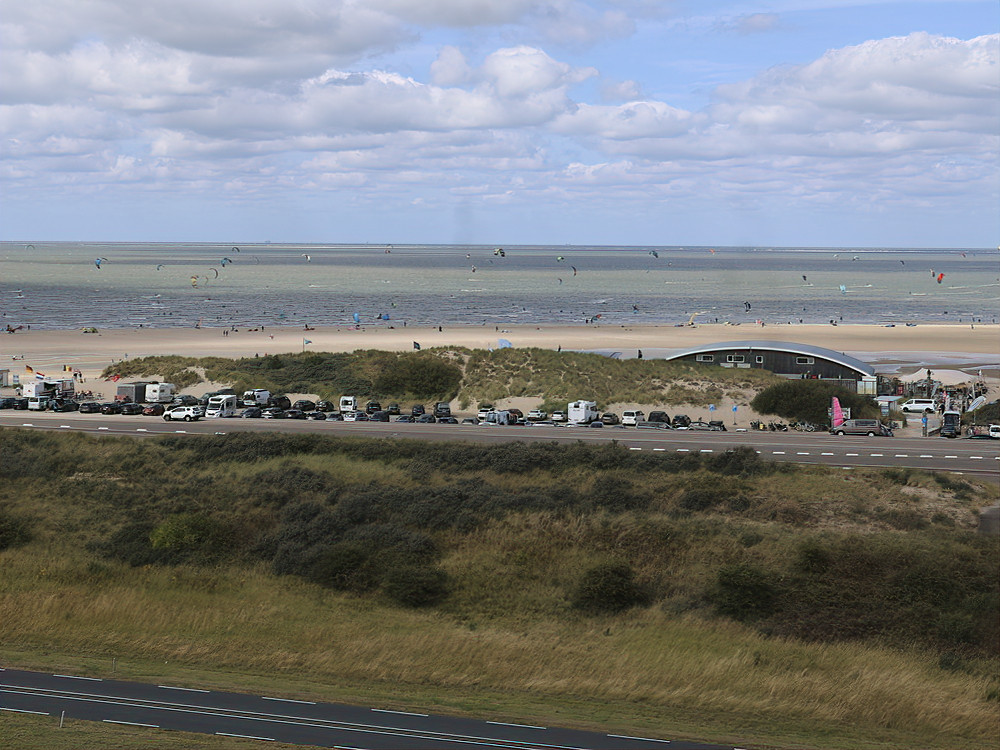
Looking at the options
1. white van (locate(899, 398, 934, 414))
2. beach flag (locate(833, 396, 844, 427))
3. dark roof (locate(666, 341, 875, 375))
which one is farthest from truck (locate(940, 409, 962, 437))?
dark roof (locate(666, 341, 875, 375))

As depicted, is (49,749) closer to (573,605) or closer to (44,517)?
(573,605)

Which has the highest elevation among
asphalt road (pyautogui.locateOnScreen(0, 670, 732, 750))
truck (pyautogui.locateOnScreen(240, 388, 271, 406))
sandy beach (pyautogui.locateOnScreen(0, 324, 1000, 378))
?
sandy beach (pyautogui.locateOnScreen(0, 324, 1000, 378))

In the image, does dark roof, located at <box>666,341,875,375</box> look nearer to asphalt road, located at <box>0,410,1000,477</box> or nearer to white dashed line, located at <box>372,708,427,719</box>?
asphalt road, located at <box>0,410,1000,477</box>

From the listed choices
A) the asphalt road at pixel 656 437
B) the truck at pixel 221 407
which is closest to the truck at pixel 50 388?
the asphalt road at pixel 656 437

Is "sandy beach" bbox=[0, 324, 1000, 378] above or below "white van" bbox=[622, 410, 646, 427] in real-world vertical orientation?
above

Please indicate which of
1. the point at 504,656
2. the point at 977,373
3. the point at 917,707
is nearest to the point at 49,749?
the point at 504,656

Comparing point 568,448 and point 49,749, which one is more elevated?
point 568,448

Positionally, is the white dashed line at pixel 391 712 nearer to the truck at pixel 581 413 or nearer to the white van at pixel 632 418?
the truck at pixel 581 413
